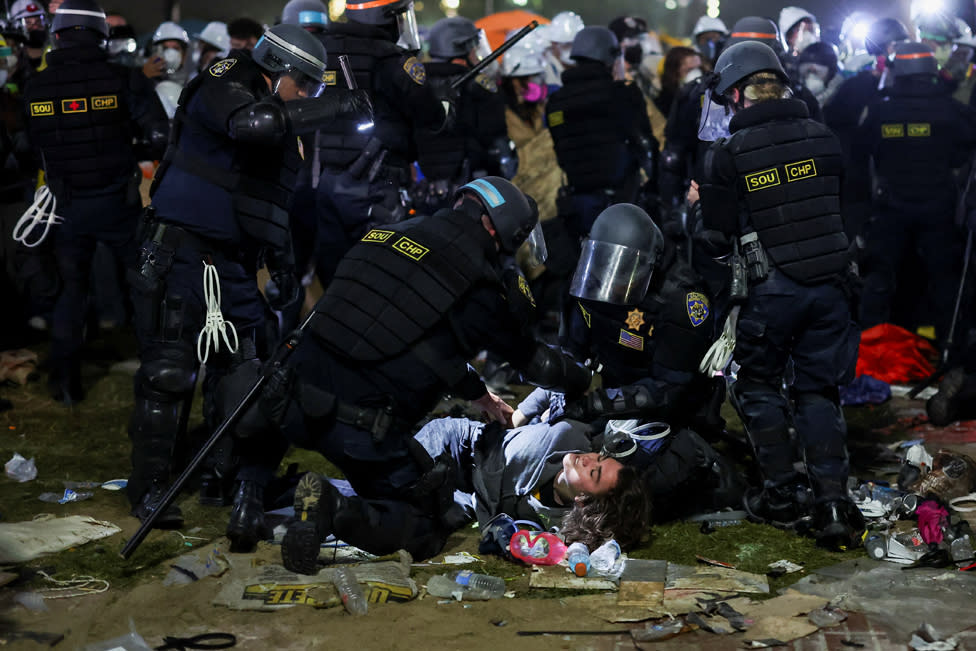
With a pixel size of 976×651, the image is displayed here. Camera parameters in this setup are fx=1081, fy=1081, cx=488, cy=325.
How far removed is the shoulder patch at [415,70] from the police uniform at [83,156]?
1558mm

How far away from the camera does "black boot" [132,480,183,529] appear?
5074 millimetres

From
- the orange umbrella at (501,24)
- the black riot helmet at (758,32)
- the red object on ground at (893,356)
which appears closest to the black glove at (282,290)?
the black riot helmet at (758,32)

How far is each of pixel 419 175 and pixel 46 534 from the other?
17.0 feet

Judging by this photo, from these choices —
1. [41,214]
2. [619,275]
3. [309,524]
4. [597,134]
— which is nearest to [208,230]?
[309,524]

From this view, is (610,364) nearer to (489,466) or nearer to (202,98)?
(489,466)

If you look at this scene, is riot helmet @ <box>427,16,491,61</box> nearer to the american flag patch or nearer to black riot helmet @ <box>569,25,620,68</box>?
black riot helmet @ <box>569,25,620,68</box>

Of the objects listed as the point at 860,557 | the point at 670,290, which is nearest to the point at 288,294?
the point at 670,290

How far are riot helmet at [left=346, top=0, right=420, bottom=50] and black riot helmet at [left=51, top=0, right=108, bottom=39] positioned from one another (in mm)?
1560

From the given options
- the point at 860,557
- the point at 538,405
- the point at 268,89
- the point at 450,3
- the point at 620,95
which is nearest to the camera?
the point at 860,557

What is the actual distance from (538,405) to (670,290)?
0.88 meters

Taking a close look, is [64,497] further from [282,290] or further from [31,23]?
[31,23]

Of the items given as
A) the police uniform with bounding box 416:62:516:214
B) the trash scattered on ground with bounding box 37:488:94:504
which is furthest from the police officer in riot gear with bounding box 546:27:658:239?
the trash scattered on ground with bounding box 37:488:94:504

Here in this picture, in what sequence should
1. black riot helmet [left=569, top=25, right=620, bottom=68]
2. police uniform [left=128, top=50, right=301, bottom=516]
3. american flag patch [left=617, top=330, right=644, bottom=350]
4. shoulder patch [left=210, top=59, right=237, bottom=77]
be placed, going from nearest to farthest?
shoulder patch [left=210, top=59, right=237, bottom=77] → police uniform [left=128, top=50, right=301, bottom=516] → american flag patch [left=617, top=330, right=644, bottom=350] → black riot helmet [left=569, top=25, right=620, bottom=68]

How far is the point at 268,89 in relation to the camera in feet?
16.9
